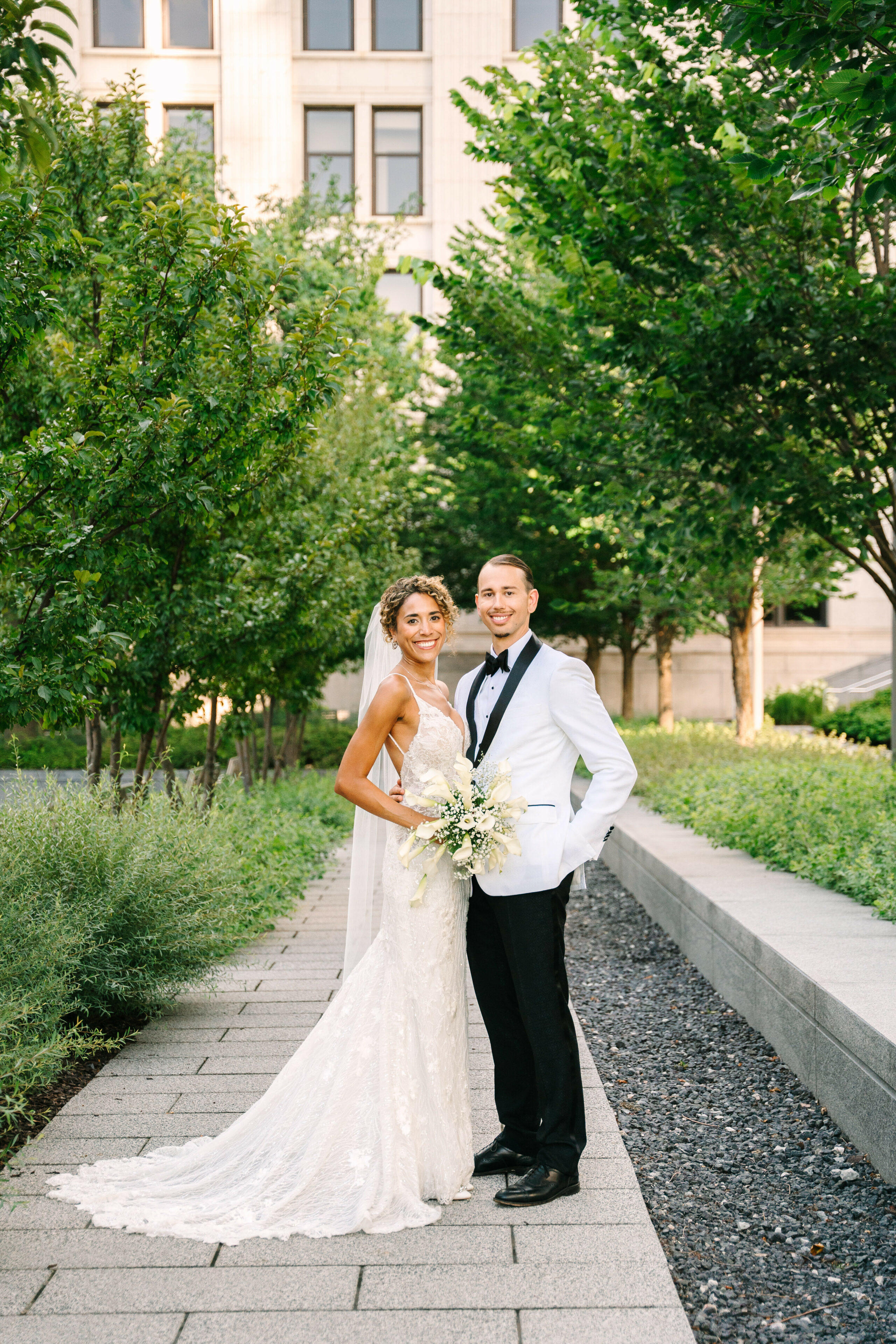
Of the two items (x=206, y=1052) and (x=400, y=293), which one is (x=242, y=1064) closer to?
(x=206, y=1052)

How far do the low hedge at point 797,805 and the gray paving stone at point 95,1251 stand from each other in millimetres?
3885

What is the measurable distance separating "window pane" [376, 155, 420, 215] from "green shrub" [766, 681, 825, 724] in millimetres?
16224

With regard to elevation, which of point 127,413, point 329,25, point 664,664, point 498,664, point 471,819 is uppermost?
point 329,25

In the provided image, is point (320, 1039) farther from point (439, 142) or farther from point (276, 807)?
point (439, 142)

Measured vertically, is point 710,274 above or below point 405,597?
above

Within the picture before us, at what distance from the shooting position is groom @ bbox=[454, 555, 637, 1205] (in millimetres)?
3889

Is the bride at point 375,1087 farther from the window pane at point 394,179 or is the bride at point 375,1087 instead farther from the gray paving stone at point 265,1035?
the window pane at point 394,179

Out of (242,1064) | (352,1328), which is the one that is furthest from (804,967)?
(352,1328)

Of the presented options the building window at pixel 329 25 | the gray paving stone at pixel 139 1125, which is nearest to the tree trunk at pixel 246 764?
the gray paving stone at pixel 139 1125

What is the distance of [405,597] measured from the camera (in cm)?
414

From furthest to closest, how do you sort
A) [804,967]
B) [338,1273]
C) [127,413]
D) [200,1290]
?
[127,413]
[804,967]
[338,1273]
[200,1290]

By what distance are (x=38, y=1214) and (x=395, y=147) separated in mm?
31145

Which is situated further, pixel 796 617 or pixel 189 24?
pixel 796 617

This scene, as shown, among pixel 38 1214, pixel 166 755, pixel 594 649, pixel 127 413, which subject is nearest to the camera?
pixel 38 1214
